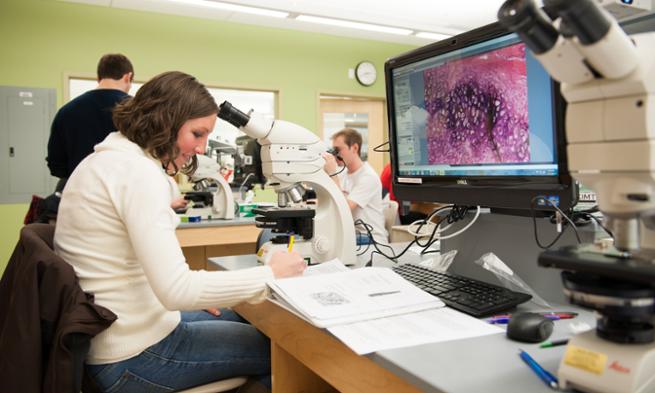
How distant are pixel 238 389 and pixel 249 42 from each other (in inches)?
182

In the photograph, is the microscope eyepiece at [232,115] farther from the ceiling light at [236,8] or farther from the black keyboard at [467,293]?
the ceiling light at [236,8]

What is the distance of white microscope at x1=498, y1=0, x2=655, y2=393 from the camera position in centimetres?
54

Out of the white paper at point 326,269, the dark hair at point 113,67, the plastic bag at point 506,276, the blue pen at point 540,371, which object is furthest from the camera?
the dark hair at point 113,67

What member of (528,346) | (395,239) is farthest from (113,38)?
(528,346)

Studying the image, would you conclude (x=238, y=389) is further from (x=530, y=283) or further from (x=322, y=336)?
(x=530, y=283)

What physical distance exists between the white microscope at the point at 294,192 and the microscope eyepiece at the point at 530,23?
978 mm

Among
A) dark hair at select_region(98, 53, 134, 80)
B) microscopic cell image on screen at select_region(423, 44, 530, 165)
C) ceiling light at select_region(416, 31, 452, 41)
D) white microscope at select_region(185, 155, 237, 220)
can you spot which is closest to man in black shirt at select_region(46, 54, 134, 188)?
dark hair at select_region(98, 53, 134, 80)

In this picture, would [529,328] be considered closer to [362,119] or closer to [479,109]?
[479,109]

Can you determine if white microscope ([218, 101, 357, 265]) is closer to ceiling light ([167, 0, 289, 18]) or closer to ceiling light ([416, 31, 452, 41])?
ceiling light ([167, 0, 289, 18])

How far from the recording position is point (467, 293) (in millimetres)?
994

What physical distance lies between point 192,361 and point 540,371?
2.60 ft

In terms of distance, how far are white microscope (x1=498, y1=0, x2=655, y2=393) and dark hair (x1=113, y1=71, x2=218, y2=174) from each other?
91 cm

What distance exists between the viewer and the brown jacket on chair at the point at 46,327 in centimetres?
96

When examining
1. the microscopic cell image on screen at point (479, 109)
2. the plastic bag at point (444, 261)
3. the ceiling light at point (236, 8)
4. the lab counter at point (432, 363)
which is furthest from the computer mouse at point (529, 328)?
the ceiling light at point (236, 8)
